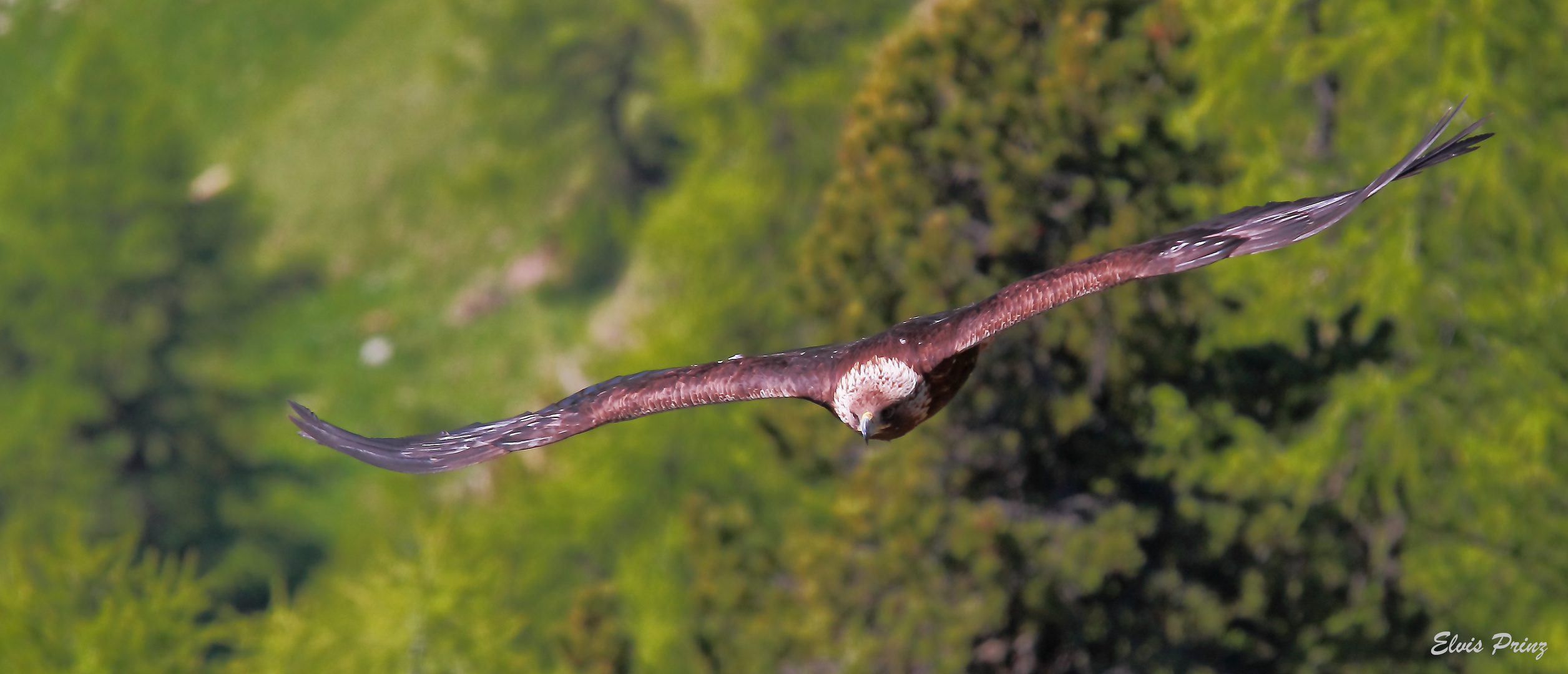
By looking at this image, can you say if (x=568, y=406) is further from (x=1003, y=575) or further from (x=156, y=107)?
(x=156, y=107)

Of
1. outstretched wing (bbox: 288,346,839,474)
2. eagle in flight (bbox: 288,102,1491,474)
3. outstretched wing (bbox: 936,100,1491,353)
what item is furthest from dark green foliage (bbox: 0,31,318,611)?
outstretched wing (bbox: 936,100,1491,353)

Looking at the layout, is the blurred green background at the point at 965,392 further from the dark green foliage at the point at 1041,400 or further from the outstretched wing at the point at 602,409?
the outstretched wing at the point at 602,409

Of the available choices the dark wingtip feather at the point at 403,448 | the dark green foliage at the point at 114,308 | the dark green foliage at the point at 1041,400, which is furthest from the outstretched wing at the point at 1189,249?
the dark green foliage at the point at 114,308

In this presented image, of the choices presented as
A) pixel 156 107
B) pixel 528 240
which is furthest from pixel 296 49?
pixel 156 107
